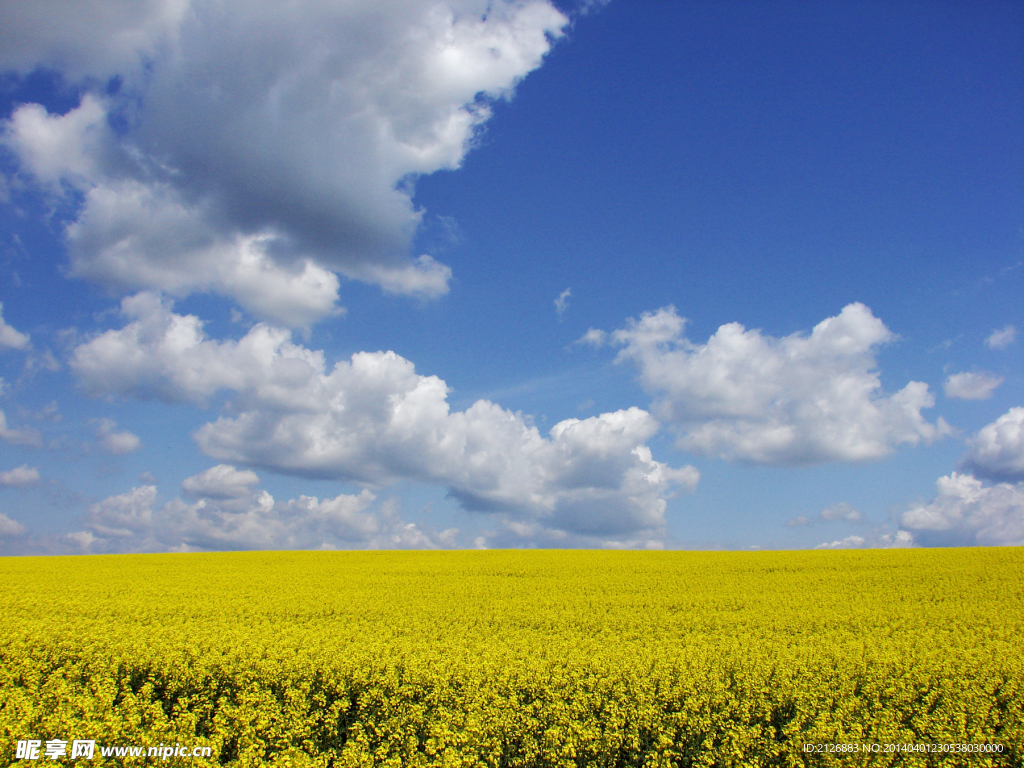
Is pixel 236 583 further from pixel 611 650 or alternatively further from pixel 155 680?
pixel 611 650

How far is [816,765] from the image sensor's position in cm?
1034

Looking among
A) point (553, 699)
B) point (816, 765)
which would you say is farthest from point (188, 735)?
point (816, 765)

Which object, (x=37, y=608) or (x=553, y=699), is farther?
(x=37, y=608)

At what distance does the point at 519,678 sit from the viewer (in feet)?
42.0

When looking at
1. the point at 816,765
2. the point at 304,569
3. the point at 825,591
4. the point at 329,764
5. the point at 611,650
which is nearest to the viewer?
the point at 816,765

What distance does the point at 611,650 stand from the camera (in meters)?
15.3

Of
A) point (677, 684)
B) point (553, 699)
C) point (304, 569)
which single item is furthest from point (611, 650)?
point (304, 569)

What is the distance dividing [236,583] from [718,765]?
1024 inches

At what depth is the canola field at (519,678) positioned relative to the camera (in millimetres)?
10875

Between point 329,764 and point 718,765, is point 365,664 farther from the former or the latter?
point 718,765

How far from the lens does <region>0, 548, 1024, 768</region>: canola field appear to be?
1088 centimetres

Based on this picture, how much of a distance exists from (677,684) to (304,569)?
28470mm

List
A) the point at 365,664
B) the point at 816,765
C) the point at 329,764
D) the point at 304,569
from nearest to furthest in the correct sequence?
1. the point at 816,765
2. the point at 329,764
3. the point at 365,664
4. the point at 304,569

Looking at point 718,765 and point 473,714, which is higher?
point 473,714
